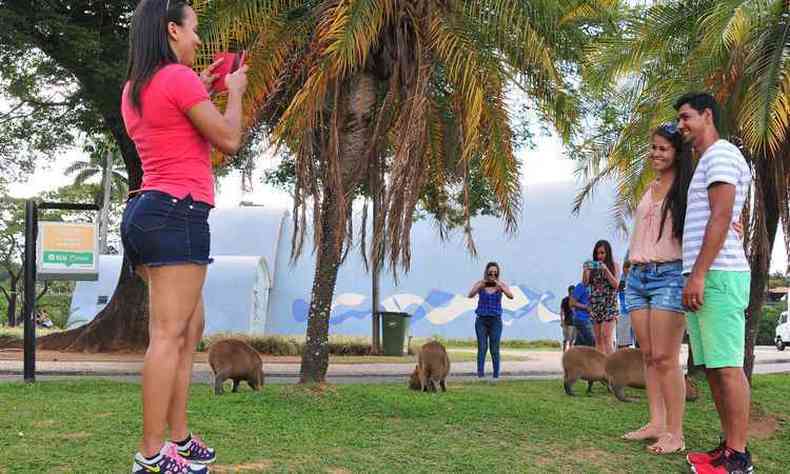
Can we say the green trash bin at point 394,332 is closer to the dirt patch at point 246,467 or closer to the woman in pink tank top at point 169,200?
the dirt patch at point 246,467

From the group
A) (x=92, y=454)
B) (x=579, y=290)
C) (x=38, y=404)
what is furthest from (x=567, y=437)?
(x=579, y=290)

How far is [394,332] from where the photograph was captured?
21203mm

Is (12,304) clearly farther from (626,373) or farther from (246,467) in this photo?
(246,467)

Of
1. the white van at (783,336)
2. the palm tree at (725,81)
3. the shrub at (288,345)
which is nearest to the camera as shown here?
the palm tree at (725,81)

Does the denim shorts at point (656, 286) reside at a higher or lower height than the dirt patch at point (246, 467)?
higher

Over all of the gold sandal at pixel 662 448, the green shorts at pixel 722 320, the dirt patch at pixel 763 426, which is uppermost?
the green shorts at pixel 722 320

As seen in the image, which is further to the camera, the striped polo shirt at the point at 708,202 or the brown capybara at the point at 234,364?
the brown capybara at the point at 234,364

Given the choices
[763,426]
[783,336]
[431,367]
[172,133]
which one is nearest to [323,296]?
[431,367]

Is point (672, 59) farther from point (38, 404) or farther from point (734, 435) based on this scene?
point (38, 404)

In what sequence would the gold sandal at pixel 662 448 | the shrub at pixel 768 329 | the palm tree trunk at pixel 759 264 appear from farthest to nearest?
the shrub at pixel 768 329
the palm tree trunk at pixel 759 264
the gold sandal at pixel 662 448

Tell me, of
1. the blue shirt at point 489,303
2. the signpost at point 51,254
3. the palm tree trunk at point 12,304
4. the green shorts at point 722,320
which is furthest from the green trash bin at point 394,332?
the palm tree trunk at point 12,304

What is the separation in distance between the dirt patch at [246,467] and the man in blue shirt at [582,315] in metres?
9.40

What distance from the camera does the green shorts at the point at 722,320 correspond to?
4363 mm

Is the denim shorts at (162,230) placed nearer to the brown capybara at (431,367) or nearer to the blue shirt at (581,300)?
the brown capybara at (431,367)
